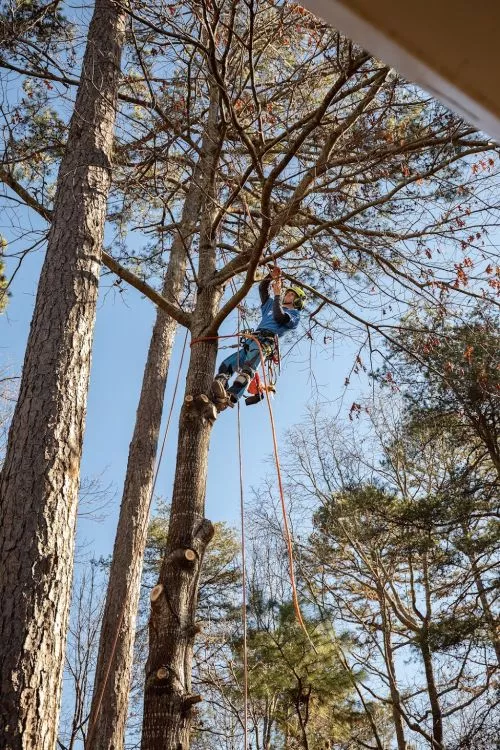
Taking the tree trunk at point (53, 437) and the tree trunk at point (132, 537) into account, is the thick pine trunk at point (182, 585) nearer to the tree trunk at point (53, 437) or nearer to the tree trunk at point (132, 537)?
the tree trunk at point (53, 437)

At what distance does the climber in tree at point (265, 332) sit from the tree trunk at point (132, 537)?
87 cm

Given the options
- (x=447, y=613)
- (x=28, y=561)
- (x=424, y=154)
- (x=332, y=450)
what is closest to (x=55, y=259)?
(x=28, y=561)

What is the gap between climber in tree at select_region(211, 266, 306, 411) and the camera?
5.50 metres

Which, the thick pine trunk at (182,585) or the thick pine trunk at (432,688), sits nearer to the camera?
the thick pine trunk at (182,585)

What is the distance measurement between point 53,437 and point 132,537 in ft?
11.5

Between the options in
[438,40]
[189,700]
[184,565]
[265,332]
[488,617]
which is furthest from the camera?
[488,617]

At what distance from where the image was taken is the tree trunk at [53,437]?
2.59 meters

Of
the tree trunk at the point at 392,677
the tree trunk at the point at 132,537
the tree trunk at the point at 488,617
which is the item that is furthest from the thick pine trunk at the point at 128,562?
the tree trunk at the point at 392,677

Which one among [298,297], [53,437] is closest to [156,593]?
[53,437]

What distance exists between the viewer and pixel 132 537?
6449 millimetres

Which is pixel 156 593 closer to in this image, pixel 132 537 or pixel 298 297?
pixel 132 537

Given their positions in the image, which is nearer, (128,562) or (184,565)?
(184,565)

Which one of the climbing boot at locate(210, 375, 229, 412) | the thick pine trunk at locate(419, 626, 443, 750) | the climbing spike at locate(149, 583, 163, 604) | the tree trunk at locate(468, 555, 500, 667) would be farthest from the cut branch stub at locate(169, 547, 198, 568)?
the thick pine trunk at locate(419, 626, 443, 750)

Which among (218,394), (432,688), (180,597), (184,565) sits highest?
(218,394)
